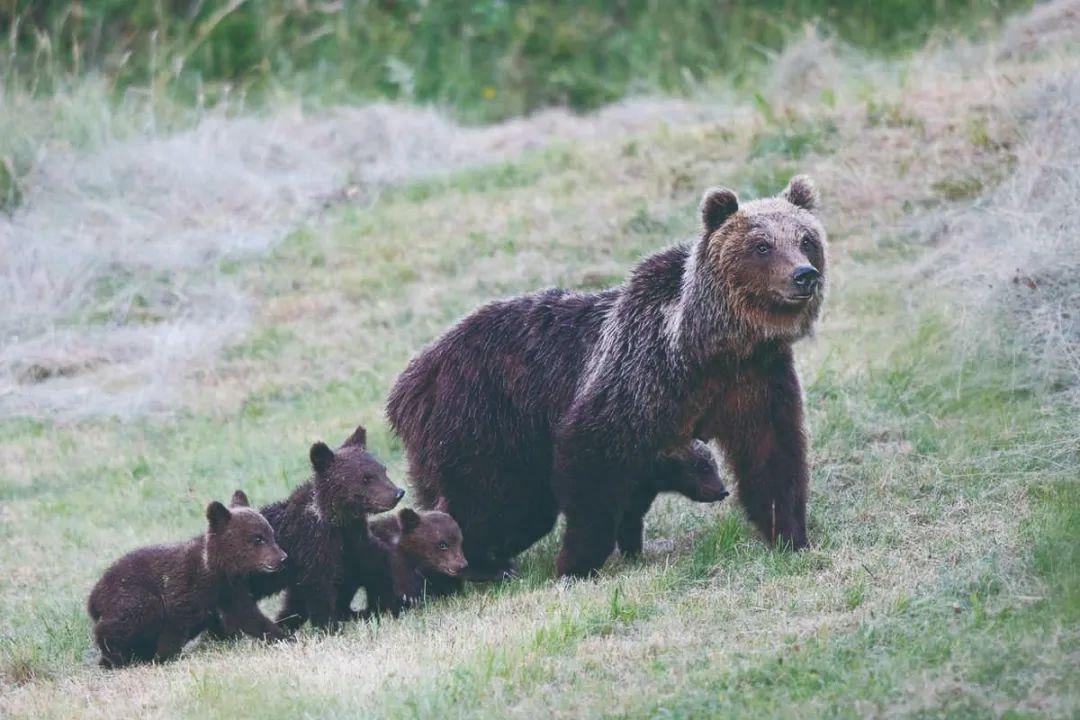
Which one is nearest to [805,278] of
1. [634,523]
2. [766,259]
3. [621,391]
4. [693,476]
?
[766,259]

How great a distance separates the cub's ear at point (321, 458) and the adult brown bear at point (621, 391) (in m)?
0.71

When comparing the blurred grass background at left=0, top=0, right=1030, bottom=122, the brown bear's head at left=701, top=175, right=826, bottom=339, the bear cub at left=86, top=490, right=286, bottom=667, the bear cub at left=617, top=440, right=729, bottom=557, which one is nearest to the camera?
the brown bear's head at left=701, top=175, right=826, bottom=339

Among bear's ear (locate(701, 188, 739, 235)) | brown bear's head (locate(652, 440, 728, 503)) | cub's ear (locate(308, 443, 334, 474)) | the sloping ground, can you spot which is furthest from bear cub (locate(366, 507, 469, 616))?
the sloping ground

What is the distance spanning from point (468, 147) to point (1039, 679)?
13.4 metres

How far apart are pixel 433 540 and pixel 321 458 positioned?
0.77m

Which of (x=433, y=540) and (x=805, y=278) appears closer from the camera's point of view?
(x=805, y=278)

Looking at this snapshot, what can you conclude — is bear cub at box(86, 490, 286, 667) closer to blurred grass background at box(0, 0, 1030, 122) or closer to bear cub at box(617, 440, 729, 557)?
bear cub at box(617, 440, 729, 557)

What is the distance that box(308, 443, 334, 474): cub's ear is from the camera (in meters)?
8.86

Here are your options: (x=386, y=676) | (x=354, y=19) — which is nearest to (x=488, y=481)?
(x=386, y=676)

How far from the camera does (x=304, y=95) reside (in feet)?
67.3

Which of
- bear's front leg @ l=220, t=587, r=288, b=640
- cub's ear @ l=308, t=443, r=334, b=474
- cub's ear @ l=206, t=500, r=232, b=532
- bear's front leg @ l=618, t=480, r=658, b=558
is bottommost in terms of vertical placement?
bear's front leg @ l=220, t=587, r=288, b=640

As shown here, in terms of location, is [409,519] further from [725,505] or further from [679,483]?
[725,505]

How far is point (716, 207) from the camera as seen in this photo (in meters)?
8.62

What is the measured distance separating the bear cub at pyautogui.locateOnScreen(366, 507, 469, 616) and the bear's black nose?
2353 mm
